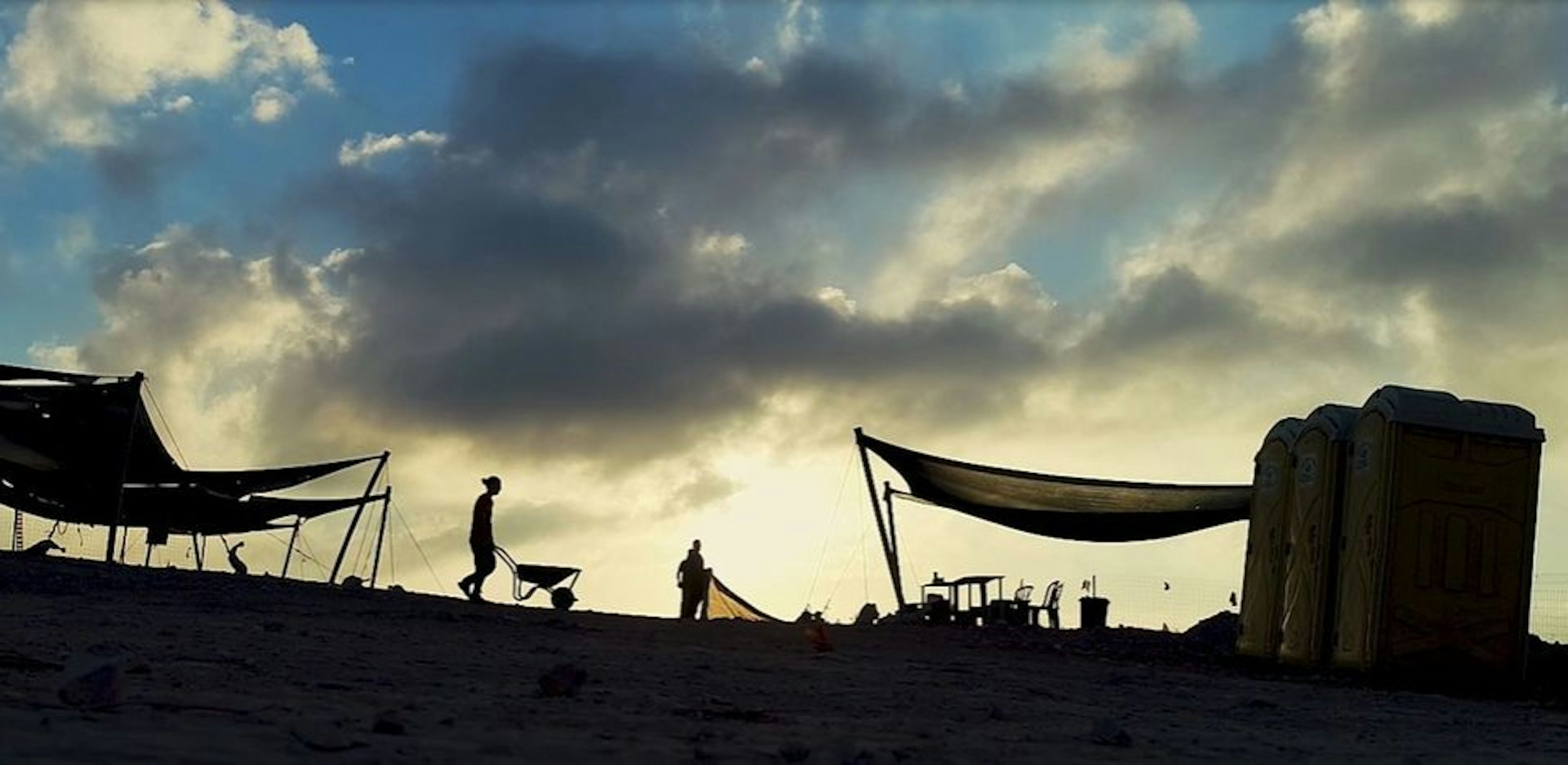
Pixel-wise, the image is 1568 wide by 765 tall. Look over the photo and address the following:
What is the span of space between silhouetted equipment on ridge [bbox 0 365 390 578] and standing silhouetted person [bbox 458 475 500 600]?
408cm

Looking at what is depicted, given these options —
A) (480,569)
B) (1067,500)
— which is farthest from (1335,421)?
(480,569)

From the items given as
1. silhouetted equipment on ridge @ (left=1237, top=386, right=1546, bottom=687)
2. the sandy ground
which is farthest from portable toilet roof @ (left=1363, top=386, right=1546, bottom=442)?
the sandy ground

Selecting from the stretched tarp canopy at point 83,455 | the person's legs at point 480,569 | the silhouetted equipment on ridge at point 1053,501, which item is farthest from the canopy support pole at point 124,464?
the silhouetted equipment on ridge at point 1053,501

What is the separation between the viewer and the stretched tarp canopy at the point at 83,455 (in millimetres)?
19250

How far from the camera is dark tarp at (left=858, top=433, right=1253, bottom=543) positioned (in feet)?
64.8

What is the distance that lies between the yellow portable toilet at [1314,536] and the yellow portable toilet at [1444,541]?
0.58m

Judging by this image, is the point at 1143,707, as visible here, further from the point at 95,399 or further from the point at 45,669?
the point at 95,399

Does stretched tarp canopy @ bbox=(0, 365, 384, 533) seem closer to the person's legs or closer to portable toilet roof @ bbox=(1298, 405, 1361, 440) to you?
the person's legs

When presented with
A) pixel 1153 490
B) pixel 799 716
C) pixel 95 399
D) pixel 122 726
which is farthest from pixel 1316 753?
pixel 95 399

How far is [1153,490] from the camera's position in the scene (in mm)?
19891

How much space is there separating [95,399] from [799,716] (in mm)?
14223

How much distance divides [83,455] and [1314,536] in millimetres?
13344

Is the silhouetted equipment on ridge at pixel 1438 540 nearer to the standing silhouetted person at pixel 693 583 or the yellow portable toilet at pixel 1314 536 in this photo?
the yellow portable toilet at pixel 1314 536

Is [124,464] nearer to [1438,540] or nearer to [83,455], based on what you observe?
[83,455]
